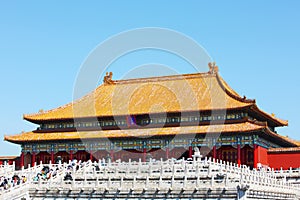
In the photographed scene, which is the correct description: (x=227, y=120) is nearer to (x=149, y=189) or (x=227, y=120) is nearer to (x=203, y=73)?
(x=203, y=73)

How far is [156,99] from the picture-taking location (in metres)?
54.2

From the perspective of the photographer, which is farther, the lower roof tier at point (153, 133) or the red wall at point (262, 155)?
the lower roof tier at point (153, 133)

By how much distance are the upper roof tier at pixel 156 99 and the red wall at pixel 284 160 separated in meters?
4.68

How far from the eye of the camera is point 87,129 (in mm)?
54531

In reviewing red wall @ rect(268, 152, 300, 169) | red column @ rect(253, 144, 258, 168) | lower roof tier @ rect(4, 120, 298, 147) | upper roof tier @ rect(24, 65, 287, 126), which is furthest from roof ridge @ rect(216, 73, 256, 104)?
red wall @ rect(268, 152, 300, 169)

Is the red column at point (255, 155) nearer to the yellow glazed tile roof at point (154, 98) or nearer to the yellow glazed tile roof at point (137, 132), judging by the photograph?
the yellow glazed tile roof at point (137, 132)

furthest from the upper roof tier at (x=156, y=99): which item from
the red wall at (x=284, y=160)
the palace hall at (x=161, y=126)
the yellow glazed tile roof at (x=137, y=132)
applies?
the red wall at (x=284, y=160)

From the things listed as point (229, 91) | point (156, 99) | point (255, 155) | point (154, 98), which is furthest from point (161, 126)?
point (255, 155)

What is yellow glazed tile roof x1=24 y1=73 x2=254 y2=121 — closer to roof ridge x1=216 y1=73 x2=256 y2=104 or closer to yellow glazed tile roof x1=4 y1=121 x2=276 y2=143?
roof ridge x1=216 y1=73 x2=256 y2=104

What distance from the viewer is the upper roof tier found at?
50781 millimetres

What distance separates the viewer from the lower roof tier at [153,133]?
47.5 m

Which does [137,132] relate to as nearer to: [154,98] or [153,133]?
[153,133]

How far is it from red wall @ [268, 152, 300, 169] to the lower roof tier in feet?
7.16

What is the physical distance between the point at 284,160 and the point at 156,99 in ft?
46.2
